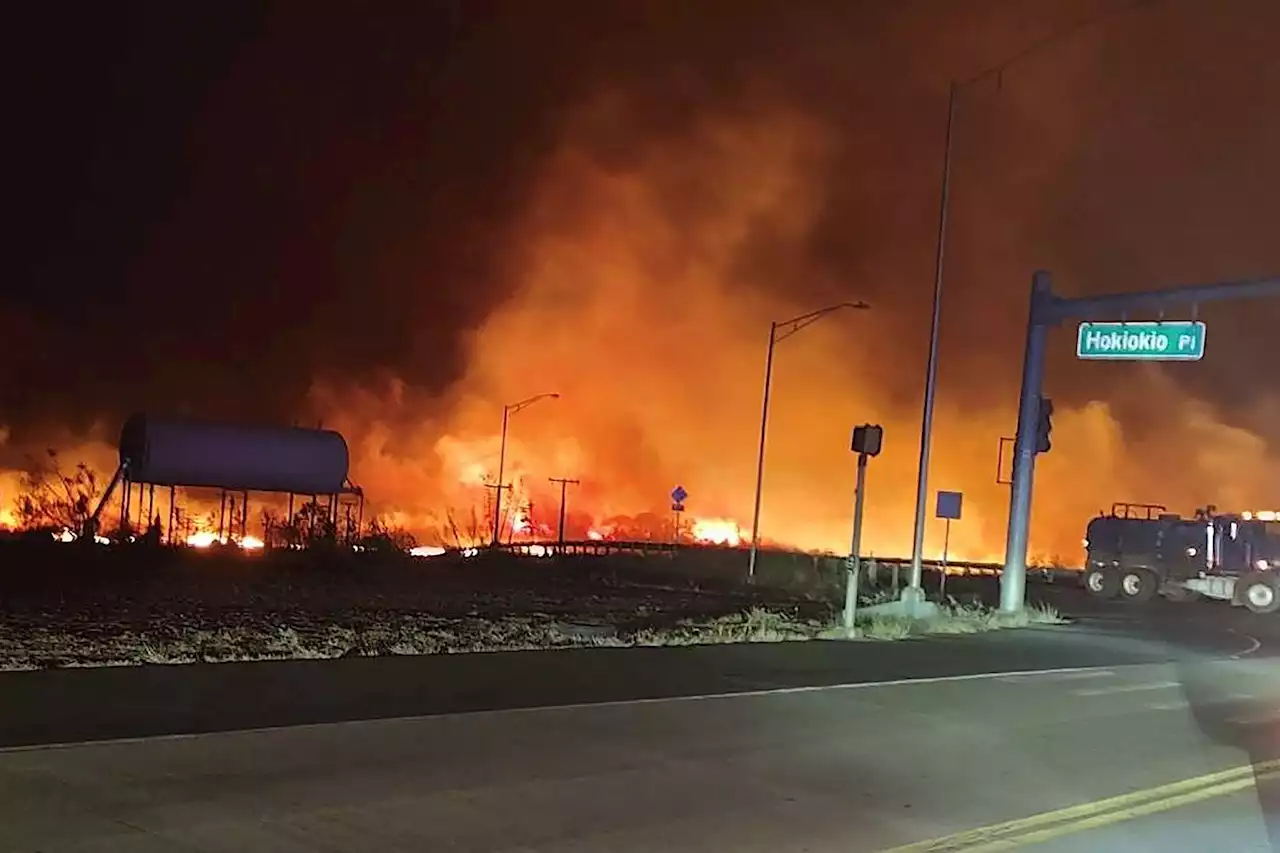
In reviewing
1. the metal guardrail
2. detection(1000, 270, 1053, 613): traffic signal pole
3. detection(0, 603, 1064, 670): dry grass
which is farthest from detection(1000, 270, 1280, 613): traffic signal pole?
the metal guardrail

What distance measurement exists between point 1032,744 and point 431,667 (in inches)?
241

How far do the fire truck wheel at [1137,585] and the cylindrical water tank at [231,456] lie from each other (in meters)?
25.6

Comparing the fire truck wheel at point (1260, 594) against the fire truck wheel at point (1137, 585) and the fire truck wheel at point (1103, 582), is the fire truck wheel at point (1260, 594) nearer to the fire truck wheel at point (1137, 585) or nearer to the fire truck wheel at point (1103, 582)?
the fire truck wheel at point (1137, 585)

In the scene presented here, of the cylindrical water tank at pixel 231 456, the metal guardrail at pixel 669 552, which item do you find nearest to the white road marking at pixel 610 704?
the metal guardrail at pixel 669 552

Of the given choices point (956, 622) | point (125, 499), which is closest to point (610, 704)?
point (956, 622)

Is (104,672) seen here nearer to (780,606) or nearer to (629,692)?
(629,692)

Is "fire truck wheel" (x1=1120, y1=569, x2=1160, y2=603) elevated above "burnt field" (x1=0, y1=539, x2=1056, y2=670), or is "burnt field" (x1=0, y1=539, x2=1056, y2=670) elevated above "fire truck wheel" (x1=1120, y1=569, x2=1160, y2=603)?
"fire truck wheel" (x1=1120, y1=569, x2=1160, y2=603)

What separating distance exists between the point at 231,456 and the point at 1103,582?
2693cm

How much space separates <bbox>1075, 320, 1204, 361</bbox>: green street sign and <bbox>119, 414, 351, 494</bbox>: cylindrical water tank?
93.1ft

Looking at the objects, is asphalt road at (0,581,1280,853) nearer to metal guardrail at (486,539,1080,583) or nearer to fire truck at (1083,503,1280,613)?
fire truck at (1083,503,1280,613)

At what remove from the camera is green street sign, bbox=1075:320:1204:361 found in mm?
24000

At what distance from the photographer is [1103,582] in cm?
3947

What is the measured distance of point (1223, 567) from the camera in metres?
37.2

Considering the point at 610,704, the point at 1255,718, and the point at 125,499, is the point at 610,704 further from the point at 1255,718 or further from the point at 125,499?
the point at 125,499
